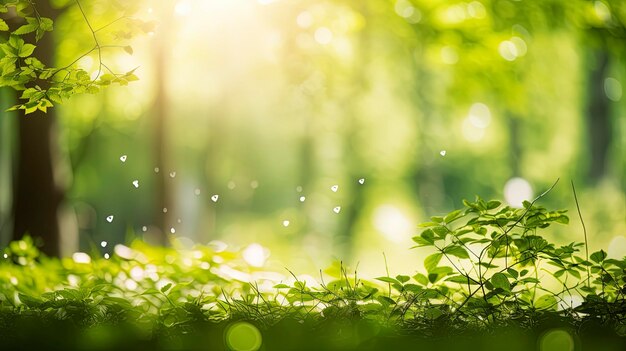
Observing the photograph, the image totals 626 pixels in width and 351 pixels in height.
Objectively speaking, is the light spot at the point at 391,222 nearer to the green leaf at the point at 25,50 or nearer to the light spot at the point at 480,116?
the light spot at the point at 480,116

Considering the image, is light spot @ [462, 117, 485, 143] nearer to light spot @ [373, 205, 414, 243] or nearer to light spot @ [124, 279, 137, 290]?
light spot @ [373, 205, 414, 243]

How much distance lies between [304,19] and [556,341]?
8183 millimetres

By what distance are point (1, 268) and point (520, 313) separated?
4.01m

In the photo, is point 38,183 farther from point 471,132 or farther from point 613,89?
point 471,132

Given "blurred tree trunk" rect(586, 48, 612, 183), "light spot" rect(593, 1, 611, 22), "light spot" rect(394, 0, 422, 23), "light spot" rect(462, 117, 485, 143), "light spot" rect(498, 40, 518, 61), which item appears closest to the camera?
"light spot" rect(593, 1, 611, 22)

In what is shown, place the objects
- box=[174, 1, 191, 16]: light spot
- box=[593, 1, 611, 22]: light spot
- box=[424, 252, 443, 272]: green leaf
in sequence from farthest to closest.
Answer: box=[593, 1, 611, 22]: light spot < box=[174, 1, 191, 16]: light spot < box=[424, 252, 443, 272]: green leaf

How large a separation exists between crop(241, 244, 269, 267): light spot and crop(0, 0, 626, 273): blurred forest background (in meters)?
0.19

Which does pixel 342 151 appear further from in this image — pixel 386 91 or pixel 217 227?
pixel 217 227

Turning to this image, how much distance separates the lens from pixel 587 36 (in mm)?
8766

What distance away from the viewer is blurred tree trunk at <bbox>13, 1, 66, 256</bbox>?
9.00 meters

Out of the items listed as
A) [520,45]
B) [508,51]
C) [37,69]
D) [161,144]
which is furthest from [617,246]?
[37,69]

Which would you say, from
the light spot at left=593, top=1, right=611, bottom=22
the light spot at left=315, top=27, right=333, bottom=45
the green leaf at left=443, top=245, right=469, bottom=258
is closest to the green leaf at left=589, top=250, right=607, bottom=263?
the green leaf at left=443, top=245, right=469, bottom=258

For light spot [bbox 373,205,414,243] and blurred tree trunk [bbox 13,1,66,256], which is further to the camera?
light spot [bbox 373,205,414,243]

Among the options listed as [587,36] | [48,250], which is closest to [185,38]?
[48,250]
